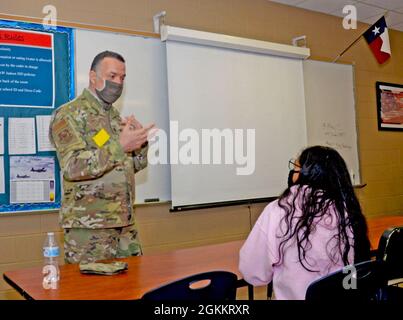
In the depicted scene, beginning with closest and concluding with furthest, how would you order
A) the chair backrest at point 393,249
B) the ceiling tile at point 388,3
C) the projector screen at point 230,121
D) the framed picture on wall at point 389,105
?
the chair backrest at point 393,249 < the projector screen at point 230,121 < the ceiling tile at point 388,3 < the framed picture on wall at point 389,105

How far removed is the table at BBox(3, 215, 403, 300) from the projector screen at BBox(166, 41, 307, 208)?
50.5 inches

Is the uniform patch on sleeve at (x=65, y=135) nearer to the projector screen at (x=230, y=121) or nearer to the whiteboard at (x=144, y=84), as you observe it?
the whiteboard at (x=144, y=84)

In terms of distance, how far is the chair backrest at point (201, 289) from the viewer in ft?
4.45

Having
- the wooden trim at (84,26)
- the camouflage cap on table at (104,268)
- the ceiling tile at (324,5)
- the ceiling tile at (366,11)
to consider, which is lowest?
the camouflage cap on table at (104,268)

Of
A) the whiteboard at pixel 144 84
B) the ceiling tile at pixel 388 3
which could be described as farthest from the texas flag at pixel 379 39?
the whiteboard at pixel 144 84

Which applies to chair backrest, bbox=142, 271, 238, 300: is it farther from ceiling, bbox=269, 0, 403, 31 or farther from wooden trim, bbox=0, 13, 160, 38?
ceiling, bbox=269, 0, 403, 31

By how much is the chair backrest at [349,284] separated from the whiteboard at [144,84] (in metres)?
2.14

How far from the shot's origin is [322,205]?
1665 mm

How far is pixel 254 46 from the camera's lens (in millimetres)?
3977

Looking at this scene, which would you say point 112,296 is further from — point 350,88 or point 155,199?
point 350,88

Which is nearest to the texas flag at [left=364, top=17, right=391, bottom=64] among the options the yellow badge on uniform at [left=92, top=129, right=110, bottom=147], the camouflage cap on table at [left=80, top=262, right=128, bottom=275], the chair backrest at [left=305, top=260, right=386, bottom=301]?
the yellow badge on uniform at [left=92, top=129, right=110, bottom=147]

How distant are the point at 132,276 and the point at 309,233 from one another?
752 mm

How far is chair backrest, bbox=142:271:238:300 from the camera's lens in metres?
1.36

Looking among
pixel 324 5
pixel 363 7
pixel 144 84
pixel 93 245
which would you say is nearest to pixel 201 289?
pixel 93 245
